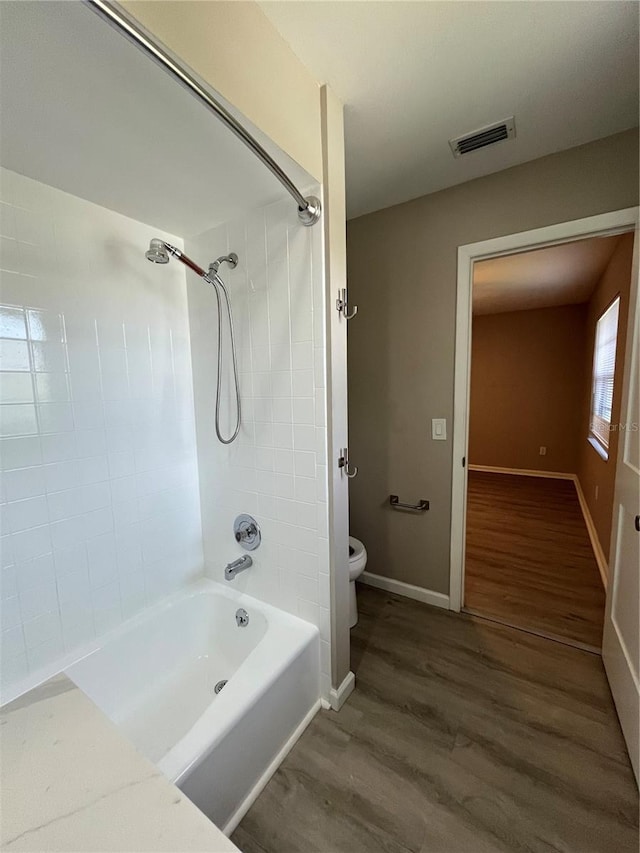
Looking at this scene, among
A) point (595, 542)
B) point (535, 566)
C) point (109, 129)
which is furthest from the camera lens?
point (595, 542)

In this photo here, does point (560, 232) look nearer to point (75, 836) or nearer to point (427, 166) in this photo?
point (427, 166)

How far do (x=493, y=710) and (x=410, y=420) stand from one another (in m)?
1.43

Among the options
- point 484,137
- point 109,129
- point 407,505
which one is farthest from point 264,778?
point 484,137

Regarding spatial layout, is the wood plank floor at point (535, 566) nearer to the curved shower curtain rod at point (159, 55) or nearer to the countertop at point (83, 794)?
the countertop at point (83, 794)

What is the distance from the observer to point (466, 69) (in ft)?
3.87

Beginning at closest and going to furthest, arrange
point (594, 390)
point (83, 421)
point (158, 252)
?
point (158, 252), point (83, 421), point (594, 390)

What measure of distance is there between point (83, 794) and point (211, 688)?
99 centimetres

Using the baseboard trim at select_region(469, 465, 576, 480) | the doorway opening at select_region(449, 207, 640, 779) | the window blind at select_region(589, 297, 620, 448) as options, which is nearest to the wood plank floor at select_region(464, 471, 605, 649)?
the doorway opening at select_region(449, 207, 640, 779)

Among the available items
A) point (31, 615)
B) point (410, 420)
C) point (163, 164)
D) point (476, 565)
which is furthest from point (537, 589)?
point (163, 164)

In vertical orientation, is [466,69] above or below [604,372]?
above

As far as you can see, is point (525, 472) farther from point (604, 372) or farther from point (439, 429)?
point (439, 429)

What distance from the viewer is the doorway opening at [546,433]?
7.27 feet

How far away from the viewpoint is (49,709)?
882mm

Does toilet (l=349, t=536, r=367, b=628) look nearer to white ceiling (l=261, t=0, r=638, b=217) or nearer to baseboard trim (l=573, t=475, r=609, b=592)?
baseboard trim (l=573, t=475, r=609, b=592)
